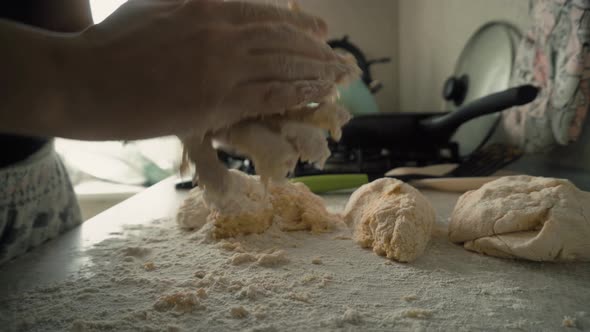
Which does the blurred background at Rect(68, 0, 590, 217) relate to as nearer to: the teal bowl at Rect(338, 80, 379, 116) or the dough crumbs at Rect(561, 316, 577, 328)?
the teal bowl at Rect(338, 80, 379, 116)

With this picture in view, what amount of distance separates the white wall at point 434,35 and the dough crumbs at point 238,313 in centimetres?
103

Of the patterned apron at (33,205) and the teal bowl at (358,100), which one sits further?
the teal bowl at (358,100)

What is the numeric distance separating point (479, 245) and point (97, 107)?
48 centimetres

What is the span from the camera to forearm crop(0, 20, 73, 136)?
0.32 m

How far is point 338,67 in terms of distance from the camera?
44 centimetres

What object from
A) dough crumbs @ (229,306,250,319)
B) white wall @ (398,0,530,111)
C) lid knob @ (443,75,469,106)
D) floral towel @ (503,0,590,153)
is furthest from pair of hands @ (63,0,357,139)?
lid knob @ (443,75,469,106)

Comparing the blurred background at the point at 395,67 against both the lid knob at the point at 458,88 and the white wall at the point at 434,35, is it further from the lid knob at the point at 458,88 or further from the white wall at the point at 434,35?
the lid knob at the point at 458,88

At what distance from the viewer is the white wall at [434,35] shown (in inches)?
49.2

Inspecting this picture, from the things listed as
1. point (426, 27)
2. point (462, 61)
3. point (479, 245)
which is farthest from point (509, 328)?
point (426, 27)

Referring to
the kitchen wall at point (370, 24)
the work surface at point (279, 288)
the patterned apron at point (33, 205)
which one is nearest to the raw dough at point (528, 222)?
the work surface at point (279, 288)

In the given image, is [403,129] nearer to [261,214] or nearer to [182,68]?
[261,214]

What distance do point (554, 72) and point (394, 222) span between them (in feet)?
1.96

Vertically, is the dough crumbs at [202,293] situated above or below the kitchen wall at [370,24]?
below

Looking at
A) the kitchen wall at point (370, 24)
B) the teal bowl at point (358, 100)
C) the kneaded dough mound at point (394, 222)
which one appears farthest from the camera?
the kitchen wall at point (370, 24)
